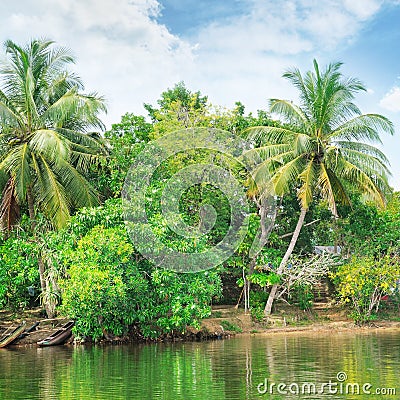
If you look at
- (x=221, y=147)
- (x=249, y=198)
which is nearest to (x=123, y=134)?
(x=221, y=147)

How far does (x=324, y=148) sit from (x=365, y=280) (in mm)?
4505

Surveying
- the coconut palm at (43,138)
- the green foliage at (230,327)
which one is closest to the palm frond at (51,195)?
the coconut palm at (43,138)

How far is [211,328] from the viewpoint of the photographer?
58.4 ft

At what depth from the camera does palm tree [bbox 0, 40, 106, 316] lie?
16344mm

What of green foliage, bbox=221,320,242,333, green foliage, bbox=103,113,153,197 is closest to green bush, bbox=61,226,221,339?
green foliage, bbox=221,320,242,333

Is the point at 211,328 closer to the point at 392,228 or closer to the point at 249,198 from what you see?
the point at 249,198

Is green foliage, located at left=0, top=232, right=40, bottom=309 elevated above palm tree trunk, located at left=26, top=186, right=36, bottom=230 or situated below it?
below

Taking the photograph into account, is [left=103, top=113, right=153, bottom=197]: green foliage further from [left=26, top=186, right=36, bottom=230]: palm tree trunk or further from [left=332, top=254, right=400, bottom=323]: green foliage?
[left=332, top=254, right=400, bottom=323]: green foliage

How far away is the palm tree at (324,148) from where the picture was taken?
18.4 meters

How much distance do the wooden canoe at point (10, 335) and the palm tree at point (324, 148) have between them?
8.23 meters

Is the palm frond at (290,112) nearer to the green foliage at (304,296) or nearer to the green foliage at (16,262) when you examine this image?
the green foliage at (304,296)

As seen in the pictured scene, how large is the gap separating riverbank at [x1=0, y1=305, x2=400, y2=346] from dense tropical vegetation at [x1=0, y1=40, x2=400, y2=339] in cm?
35

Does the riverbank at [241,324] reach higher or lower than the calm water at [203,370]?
higher

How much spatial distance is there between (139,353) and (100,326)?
2.56m
